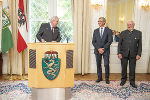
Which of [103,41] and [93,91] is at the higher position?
[103,41]

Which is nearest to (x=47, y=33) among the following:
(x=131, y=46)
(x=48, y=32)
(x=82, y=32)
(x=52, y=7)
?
(x=48, y=32)

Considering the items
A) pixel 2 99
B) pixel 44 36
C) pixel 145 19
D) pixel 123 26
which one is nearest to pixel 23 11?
pixel 44 36

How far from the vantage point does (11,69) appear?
425cm

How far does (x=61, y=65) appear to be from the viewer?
8.77ft

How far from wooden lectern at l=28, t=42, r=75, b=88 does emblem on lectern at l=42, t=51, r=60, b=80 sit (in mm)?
52

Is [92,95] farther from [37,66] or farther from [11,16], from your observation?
[11,16]

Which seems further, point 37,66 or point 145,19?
point 145,19

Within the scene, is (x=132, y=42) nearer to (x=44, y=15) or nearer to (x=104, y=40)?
(x=104, y=40)

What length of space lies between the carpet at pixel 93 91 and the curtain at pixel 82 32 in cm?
94

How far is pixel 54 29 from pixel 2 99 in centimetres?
170

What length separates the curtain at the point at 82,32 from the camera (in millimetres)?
4535

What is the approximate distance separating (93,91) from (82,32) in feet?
6.42

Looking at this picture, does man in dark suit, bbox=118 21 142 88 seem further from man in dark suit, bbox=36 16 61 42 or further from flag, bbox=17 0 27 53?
flag, bbox=17 0 27 53

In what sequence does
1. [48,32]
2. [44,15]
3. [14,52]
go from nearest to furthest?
[48,32]
[14,52]
[44,15]
